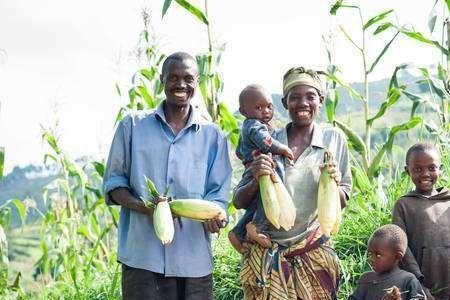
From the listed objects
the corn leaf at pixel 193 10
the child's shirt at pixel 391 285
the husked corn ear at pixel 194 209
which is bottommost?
the child's shirt at pixel 391 285

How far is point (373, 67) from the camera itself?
5367 millimetres

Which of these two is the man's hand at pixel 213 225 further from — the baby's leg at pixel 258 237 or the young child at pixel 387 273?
the young child at pixel 387 273

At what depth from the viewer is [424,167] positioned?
3584 millimetres

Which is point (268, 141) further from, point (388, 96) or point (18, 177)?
point (18, 177)

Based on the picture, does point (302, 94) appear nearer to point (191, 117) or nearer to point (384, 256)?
point (191, 117)

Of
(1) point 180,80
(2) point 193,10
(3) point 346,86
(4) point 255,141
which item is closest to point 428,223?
(4) point 255,141

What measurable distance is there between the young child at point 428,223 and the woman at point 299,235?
19.0 inches

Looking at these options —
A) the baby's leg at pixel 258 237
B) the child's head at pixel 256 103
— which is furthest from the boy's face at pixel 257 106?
the baby's leg at pixel 258 237

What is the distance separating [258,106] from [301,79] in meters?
0.23

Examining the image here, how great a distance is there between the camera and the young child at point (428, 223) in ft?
11.8

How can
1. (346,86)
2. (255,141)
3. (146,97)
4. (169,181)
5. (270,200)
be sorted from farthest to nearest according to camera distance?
1. (146,97)
2. (346,86)
3. (169,181)
4. (255,141)
5. (270,200)

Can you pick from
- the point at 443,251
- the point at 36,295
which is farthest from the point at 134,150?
the point at 36,295

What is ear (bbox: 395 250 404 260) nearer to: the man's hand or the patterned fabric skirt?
the patterned fabric skirt

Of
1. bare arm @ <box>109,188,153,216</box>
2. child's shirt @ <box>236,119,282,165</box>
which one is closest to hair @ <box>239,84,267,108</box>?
child's shirt @ <box>236,119,282,165</box>
